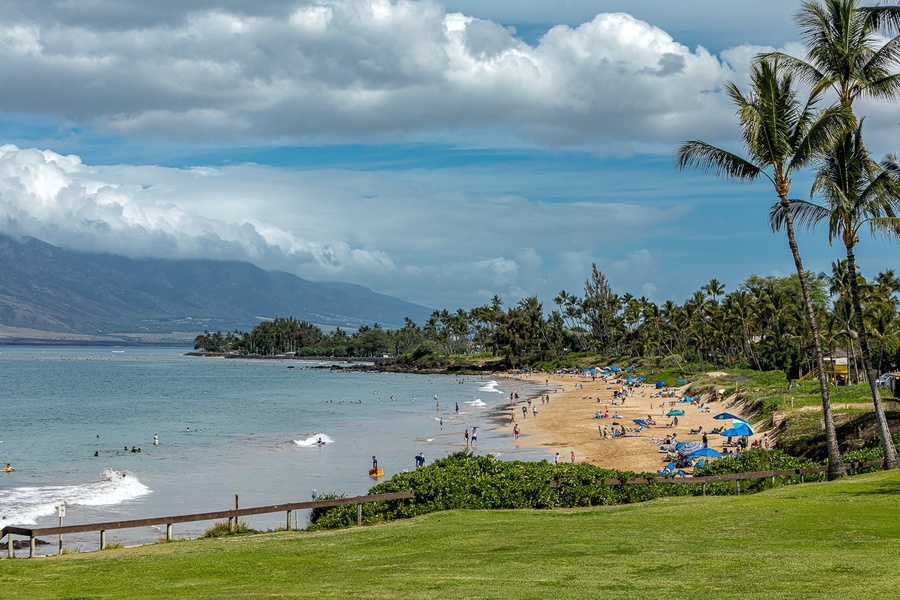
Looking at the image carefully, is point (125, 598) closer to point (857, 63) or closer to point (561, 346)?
point (857, 63)

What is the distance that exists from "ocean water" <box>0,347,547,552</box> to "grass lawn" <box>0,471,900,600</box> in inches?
596

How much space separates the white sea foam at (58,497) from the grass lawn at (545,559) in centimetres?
2077

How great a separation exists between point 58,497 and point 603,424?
43.3m

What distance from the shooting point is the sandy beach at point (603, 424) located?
4941 centimetres

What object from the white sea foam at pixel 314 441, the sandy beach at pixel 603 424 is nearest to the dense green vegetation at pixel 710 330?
the sandy beach at pixel 603 424

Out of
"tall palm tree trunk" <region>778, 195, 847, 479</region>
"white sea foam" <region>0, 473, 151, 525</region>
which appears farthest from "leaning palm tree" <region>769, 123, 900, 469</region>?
"white sea foam" <region>0, 473, 151, 525</region>

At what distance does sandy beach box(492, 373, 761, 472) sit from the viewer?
49.4 meters

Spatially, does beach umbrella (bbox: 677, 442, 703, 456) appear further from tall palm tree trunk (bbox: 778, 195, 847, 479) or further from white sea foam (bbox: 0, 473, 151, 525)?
white sea foam (bbox: 0, 473, 151, 525)

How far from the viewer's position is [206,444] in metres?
61.4

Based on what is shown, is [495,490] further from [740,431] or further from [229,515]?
[740,431]

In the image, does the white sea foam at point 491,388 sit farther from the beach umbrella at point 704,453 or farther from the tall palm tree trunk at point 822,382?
the tall palm tree trunk at point 822,382

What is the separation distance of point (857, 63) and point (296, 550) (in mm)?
21194

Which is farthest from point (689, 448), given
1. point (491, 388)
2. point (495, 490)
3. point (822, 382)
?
point (491, 388)

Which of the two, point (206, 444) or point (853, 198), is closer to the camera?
point (853, 198)
